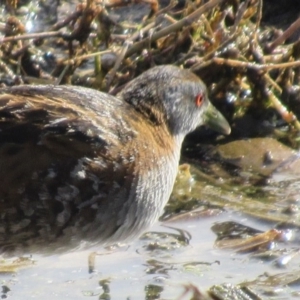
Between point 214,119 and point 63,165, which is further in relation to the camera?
point 214,119

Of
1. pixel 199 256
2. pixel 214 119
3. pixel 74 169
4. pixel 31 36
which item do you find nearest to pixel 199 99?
pixel 214 119

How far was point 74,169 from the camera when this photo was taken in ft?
16.6

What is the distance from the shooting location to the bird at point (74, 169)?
4.98 meters

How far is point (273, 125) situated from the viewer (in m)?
7.66

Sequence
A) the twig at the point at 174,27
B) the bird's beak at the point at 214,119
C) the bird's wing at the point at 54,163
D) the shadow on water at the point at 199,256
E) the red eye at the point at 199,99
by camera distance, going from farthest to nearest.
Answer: the twig at the point at 174,27 → the bird's beak at the point at 214,119 → the red eye at the point at 199,99 → the shadow on water at the point at 199,256 → the bird's wing at the point at 54,163

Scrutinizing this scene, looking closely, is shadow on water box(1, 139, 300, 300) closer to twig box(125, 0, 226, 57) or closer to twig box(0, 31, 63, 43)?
twig box(125, 0, 226, 57)

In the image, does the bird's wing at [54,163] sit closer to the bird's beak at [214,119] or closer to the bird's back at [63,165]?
the bird's back at [63,165]

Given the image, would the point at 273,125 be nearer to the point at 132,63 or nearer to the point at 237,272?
the point at 132,63

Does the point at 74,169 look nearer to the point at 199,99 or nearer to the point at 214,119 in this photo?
the point at 199,99

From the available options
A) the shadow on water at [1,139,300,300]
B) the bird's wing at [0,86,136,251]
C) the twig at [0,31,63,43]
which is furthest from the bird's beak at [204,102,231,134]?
the twig at [0,31,63,43]

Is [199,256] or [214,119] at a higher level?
[214,119]

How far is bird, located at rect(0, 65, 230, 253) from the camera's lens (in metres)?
4.98

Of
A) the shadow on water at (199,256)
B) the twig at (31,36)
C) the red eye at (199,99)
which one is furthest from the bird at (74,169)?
the twig at (31,36)

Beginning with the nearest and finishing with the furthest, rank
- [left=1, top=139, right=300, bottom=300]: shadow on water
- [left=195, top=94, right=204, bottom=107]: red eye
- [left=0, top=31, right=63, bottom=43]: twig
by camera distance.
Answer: [left=1, top=139, right=300, bottom=300]: shadow on water, [left=195, top=94, right=204, bottom=107]: red eye, [left=0, top=31, right=63, bottom=43]: twig
